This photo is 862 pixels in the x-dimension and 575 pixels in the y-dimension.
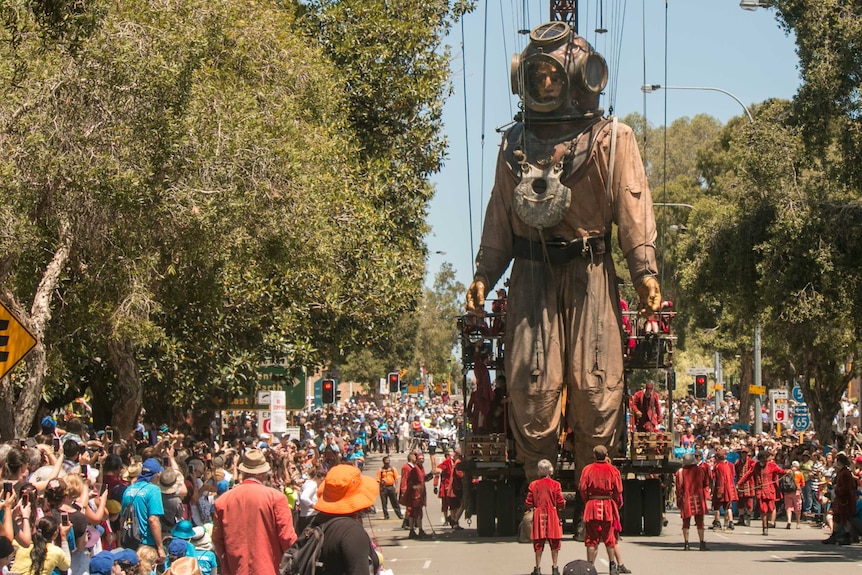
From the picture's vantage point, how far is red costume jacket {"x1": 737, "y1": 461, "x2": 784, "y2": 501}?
26.2 m

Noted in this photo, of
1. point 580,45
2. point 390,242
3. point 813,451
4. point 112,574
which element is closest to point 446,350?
point 390,242

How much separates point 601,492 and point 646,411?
512 cm

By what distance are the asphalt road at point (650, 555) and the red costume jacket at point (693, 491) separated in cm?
54

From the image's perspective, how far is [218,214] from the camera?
64.3 ft

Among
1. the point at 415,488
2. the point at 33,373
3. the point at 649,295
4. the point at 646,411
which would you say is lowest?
the point at 415,488

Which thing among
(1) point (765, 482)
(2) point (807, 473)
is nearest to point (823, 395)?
(2) point (807, 473)

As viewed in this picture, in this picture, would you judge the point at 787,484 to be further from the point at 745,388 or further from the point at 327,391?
the point at 745,388

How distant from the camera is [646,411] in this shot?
2097 centimetres

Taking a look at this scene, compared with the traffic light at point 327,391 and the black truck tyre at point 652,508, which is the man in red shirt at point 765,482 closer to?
the black truck tyre at point 652,508

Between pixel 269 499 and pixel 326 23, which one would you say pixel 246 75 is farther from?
pixel 269 499

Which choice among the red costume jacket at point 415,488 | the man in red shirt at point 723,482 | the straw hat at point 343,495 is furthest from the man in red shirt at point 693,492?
the straw hat at point 343,495

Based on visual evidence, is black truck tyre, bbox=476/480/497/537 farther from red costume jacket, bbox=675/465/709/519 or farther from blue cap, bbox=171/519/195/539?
blue cap, bbox=171/519/195/539

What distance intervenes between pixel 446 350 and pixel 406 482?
72895 mm

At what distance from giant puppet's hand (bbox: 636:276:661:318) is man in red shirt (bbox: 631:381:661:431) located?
2.02m
